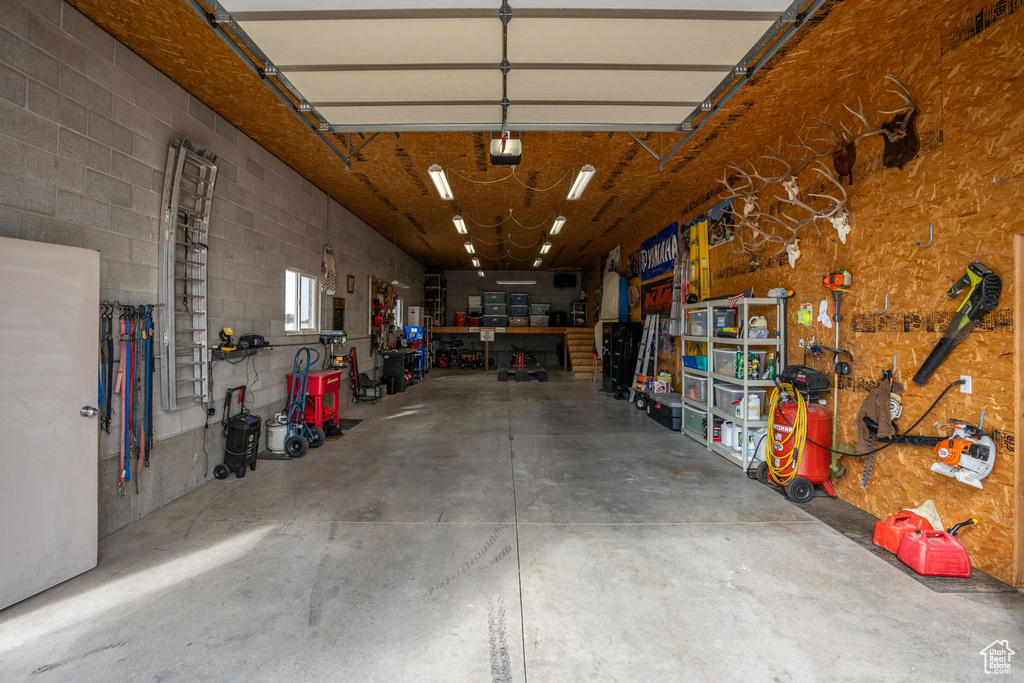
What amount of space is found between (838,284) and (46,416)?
5782 mm

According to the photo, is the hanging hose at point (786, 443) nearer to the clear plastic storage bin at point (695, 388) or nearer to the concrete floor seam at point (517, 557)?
the clear plastic storage bin at point (695, 388)

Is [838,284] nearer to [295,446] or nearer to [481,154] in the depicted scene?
[481,154]

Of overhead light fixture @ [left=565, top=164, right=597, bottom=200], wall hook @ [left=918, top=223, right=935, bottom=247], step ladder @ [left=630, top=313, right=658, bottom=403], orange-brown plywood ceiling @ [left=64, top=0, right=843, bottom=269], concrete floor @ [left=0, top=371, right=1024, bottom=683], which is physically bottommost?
concrete floor @ [left=0, top=371, right=1024, bottom=683]

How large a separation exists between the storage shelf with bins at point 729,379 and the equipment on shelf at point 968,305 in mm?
1560

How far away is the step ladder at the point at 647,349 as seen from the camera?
8258mm

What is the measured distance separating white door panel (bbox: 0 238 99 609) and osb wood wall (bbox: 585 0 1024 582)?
5.20 m

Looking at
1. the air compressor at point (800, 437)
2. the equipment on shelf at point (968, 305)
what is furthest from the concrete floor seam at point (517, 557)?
the equipment on shelf at point (968, 305)

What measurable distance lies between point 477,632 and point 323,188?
21.6 feet

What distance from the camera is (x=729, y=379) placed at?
15.5 ft

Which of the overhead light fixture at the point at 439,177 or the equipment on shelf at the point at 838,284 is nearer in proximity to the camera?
the equipment on shelf at the point at 838,284

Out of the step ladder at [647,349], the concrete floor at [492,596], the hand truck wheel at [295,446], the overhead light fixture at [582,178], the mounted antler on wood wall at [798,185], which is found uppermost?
the overhead light fixture at [582,178]

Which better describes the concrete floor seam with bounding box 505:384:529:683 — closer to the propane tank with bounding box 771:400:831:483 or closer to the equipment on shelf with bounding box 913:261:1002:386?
the propane tank with bounding box 771:400:831:483

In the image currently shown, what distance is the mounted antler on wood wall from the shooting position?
3.16 metres

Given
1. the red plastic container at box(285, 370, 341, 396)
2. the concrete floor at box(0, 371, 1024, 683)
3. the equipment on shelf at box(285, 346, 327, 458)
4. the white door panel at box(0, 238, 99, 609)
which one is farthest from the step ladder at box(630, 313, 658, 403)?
the white door panel at box(0, 238, 99, 609)
